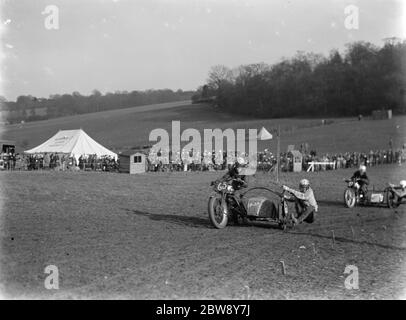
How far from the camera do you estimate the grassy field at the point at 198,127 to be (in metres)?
48.5

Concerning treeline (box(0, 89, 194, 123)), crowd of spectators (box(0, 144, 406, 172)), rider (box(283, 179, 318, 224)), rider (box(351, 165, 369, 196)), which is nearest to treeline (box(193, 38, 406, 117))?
treeline (box(0, 89, 194, 123))

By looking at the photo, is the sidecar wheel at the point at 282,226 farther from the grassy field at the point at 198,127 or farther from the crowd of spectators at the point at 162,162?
the grassy field at the point at 198,127

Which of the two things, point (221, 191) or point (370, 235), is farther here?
point (221, 191)

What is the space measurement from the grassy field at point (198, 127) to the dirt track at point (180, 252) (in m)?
31.0

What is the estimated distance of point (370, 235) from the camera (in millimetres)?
11242

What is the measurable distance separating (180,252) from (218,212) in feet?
9.89

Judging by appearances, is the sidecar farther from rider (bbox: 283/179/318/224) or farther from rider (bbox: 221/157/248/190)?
rider (bbox: 221/157/248/190)

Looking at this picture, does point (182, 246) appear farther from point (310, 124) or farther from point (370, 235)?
point (310, 124)

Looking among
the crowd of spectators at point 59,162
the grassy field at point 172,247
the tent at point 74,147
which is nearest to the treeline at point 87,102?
the tent at point 74,147
